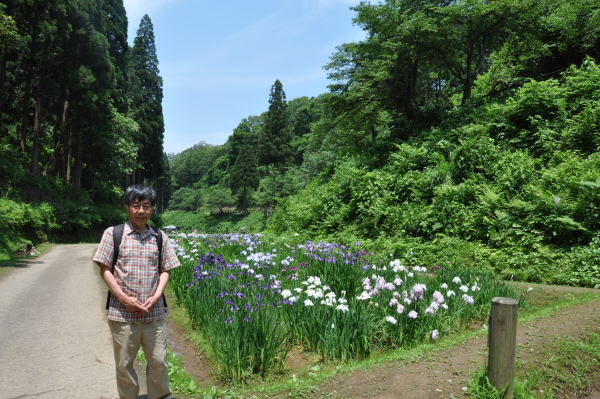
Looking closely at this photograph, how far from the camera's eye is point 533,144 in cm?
1145

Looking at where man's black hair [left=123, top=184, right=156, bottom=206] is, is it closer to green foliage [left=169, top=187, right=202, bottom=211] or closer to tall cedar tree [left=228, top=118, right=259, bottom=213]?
tall cedar tree [left=228, top=118, right=259, bottom=213]

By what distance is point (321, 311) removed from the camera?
13.9 feet

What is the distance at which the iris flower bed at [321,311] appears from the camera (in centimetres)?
377

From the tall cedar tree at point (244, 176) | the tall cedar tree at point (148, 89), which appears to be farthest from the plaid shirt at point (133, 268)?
the tall cedar tree at point (244, 176)

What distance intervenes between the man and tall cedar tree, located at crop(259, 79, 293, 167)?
51.3m

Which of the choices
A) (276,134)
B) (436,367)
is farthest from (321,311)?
(276,134)

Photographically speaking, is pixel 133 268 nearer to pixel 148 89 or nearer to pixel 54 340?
pixel 54 340

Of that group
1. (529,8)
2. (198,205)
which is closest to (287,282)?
(529,8)

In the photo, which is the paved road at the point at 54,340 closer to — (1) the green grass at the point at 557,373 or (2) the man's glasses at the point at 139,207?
Result: (2) the man's glasses at the point at 139,207

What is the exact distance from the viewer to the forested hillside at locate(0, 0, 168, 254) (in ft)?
57.8

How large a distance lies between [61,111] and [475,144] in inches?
968

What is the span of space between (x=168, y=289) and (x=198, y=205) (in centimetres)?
7972

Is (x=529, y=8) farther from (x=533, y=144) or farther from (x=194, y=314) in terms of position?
(x=194, y=314)

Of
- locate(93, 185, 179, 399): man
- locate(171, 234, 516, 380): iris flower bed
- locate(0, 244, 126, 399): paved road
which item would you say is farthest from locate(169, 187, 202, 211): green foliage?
locate(93, 185, 179, 399): man
